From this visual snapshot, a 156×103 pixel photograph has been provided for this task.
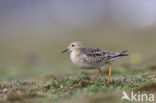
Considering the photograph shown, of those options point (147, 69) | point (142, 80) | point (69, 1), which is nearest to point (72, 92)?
point (142, 80)

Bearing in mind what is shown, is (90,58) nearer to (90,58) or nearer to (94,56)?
(90,58)

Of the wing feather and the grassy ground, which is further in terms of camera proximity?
the wing feather

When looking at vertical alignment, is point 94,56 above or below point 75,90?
above

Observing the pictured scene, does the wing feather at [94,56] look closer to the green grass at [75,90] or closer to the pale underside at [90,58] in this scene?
the pale underside at [90,58]

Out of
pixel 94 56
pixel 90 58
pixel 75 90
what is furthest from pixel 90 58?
pixel 75 90

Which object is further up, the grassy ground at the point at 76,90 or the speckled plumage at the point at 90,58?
the speckled plumage at the point at 90,58

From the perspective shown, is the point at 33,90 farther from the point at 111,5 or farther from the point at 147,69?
the point at 111,5

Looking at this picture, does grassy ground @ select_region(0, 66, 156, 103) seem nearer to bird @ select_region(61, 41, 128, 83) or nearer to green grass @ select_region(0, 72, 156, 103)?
green grass @ select_region(0, 72, 156, 103)

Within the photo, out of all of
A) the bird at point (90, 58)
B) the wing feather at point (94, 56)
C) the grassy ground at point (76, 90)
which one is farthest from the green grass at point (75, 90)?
the wing feather at point (94, 56)

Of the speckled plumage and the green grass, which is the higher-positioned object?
the speckled plumage

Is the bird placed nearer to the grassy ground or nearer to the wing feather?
the wing feather

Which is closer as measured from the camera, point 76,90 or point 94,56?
point 76,90

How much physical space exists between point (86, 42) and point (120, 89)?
36174mm

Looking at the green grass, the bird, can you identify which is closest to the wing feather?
the bird
